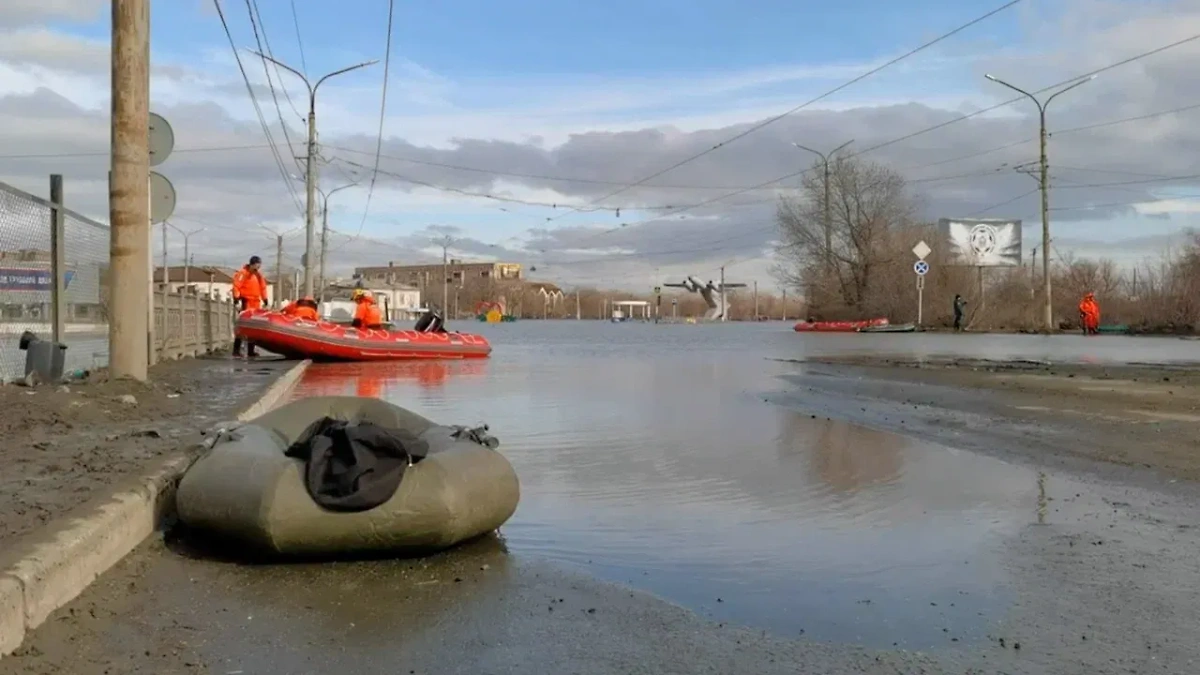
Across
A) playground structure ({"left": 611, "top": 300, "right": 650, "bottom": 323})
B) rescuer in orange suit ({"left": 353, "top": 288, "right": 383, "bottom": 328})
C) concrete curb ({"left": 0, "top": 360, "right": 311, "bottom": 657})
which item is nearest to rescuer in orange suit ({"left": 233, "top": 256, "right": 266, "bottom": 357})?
rescuer in orange suit ({"left": 353, "top": 288, "right": 383, "bottom": 328})

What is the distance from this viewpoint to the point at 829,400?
15.1m

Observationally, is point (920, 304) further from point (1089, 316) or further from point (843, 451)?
point (843, 451)

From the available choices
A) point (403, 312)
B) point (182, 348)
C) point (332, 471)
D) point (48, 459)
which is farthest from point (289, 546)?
point (403, 312)

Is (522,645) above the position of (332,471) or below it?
below

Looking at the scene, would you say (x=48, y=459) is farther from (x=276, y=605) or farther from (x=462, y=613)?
(x=462, y=613)

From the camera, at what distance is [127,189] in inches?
442

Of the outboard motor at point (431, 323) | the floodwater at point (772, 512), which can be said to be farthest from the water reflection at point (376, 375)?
the outboard motor at point (431, 323)

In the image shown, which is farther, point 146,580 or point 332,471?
point 332,471

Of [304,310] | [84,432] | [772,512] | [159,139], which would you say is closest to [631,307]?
[304,310]

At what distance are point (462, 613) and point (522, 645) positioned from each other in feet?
1.64

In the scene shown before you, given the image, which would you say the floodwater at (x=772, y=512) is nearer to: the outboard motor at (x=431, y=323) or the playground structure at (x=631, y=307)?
the outboard motor at (x=431, y=323)

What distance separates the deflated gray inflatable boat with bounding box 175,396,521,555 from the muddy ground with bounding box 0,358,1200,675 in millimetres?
135

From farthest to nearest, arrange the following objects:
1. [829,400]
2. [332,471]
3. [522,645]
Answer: [829,400], [332,471], [522,645]

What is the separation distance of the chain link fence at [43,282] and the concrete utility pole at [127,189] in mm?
650
